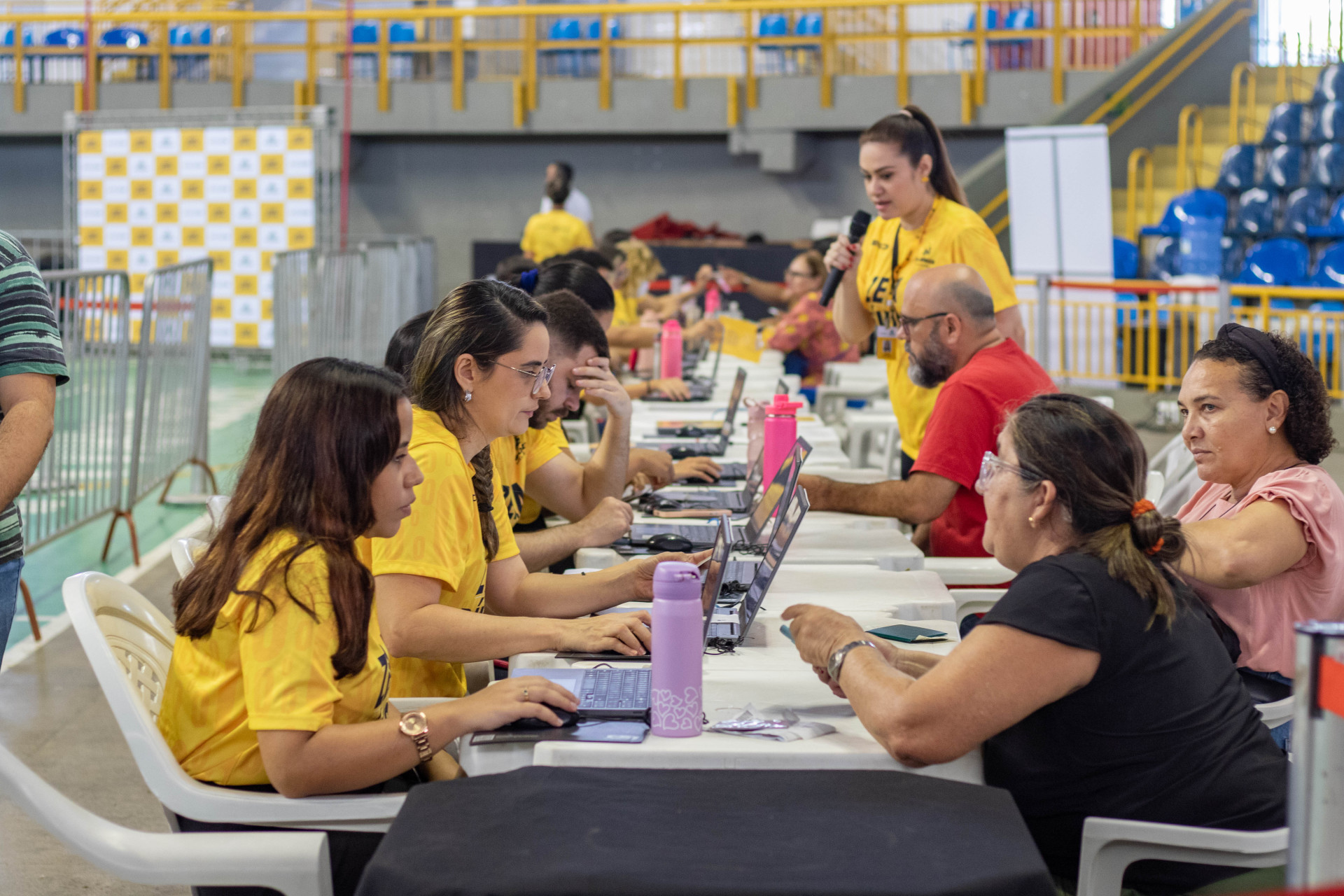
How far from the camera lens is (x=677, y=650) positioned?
1617 millimetres

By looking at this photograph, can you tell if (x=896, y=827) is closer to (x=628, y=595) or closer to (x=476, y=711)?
(x=476, y=711)

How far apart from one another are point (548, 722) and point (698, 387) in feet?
12.9

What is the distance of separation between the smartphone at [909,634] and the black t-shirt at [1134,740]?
0.36 metres

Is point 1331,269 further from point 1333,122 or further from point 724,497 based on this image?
point 724,497

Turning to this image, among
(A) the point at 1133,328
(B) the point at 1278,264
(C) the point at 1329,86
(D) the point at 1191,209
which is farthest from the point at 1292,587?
(C) the point at 1329,86

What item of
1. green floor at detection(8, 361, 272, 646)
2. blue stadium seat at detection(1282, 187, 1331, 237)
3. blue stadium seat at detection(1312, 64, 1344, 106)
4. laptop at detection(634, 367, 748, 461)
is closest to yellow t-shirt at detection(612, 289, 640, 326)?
green floor at detection(8, 361, 272, 646)

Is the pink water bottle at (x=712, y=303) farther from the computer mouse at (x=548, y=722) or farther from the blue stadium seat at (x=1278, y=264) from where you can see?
the computer mouse at (x=548, y=722)

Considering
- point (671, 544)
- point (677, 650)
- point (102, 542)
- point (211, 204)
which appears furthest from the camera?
point (211, 204)

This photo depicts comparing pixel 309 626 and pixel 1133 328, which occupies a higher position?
pixel 1133 328

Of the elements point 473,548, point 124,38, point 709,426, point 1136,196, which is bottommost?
point 473,548

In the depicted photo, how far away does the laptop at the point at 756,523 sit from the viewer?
80.9 inches

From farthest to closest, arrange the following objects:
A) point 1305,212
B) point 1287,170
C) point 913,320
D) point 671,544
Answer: point 1287,170
point 1305,212
point 913,320
point 671,544

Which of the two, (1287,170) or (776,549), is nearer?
(776,549)

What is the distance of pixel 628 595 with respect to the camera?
2355 millimetres
